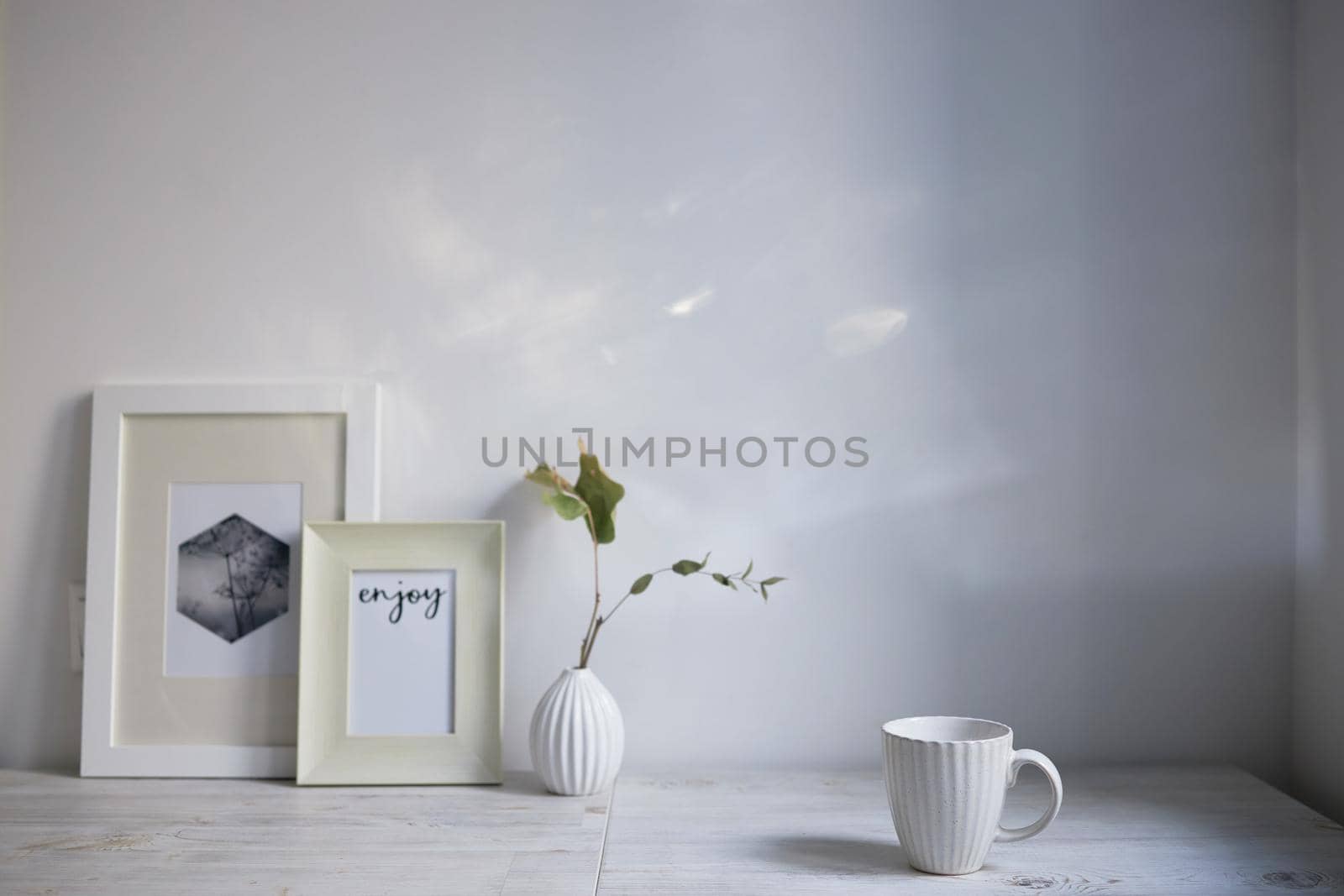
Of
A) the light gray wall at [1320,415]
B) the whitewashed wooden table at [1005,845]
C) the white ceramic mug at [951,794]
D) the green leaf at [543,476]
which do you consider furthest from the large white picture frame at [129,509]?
the light gray wall at [1320,415]

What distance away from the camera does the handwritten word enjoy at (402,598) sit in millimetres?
1066

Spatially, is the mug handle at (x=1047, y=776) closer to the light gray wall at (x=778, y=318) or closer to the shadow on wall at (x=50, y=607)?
the light gray wall at (x=778, y=318)

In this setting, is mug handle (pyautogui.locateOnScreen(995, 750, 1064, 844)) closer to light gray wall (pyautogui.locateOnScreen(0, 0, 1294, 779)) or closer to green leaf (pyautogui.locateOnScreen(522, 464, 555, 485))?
light gray wall (pyautogui.locateOnScreen(0, 0, 1294, 779))

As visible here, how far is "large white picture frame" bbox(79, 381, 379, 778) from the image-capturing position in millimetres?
1072

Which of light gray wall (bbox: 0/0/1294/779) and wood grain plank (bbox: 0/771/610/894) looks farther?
light gray wall (bbox: 0/0/1294/779)

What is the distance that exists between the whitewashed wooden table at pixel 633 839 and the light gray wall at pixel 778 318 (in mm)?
122

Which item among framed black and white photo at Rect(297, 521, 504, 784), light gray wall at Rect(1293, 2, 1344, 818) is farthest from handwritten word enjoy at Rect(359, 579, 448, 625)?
light gray wall at Rect(1293, 2, 1344, 818)

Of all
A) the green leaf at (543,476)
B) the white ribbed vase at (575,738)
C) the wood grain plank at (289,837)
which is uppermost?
the green leaf at (543,476)

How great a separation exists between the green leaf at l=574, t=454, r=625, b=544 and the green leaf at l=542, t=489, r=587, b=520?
22 millimetres

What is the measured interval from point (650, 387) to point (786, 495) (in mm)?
198

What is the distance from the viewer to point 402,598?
1066 millimetres

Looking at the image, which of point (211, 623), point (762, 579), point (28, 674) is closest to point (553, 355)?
point (762, 579)

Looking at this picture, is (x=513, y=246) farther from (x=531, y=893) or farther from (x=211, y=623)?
(x=531, y=893)

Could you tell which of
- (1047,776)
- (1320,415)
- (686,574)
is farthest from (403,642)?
(1320,415)
